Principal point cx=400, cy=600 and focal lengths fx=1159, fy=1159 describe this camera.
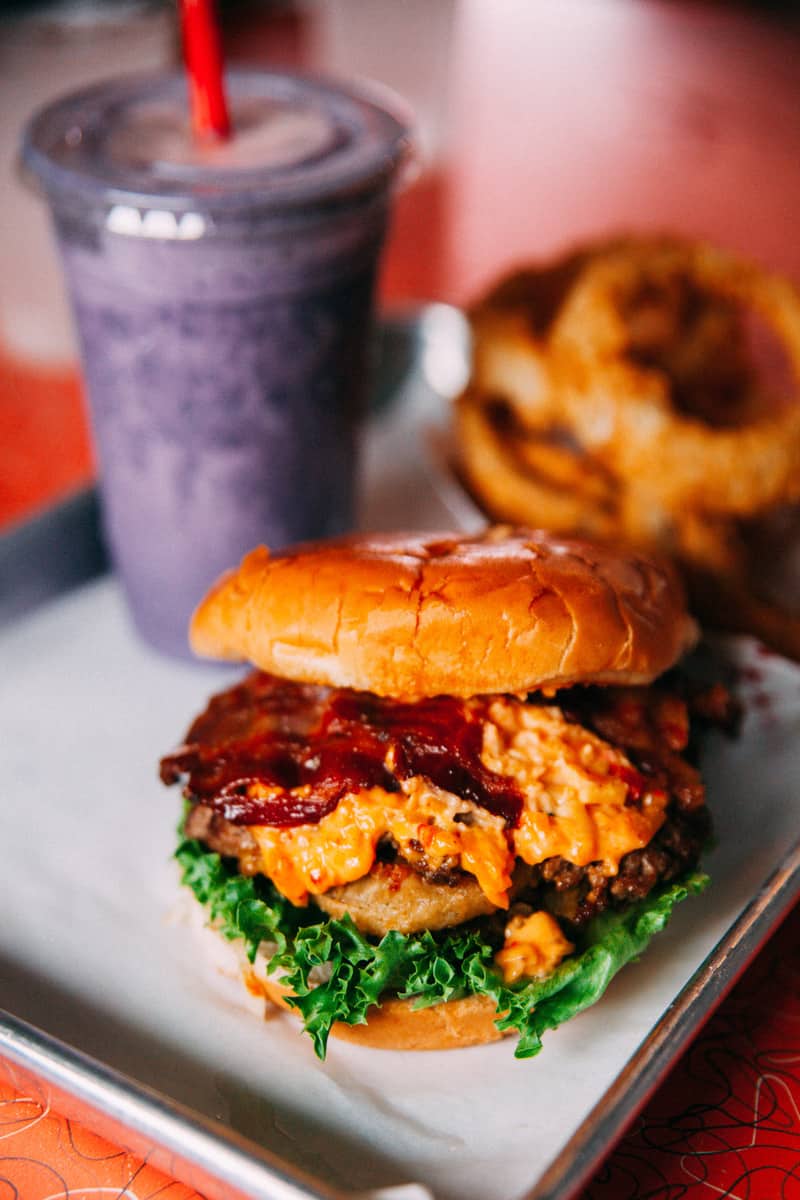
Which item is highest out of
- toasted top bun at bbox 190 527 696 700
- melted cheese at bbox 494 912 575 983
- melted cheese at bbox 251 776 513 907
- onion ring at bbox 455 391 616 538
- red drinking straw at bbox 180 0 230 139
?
red drinking straw at bbox 180 0 230 139

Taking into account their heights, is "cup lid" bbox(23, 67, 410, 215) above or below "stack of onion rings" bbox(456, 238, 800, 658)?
above

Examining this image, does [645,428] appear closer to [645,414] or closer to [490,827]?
[645,414]

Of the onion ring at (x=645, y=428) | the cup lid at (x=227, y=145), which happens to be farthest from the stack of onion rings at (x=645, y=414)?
the cup lid at (x=227, y=145)

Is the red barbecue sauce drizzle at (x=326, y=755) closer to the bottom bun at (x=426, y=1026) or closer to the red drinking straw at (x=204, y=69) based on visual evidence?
the bottom bun at (x=426, y=1026)

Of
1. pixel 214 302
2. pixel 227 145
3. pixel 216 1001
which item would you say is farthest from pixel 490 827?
pixel 227 145

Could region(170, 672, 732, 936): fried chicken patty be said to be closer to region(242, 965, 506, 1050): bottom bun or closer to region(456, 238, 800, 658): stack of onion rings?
region(242, 965, 506, 1050): bottom bun

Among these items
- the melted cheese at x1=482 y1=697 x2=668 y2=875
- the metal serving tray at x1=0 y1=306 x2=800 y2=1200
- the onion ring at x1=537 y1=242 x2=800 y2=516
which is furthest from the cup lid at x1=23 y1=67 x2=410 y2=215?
the melted cheese at x1=482 y1=697 x2=668 y2=875
